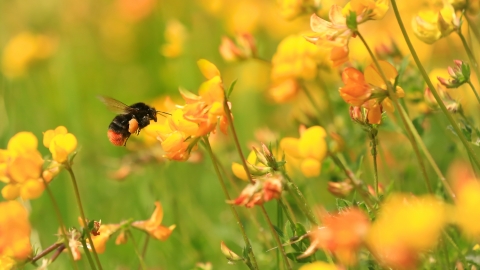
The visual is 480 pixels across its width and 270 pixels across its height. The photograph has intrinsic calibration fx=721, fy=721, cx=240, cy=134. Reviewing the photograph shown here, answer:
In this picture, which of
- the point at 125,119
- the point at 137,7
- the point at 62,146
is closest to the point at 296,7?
the point at 125,119

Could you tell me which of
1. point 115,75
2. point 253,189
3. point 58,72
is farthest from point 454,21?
point 115,75

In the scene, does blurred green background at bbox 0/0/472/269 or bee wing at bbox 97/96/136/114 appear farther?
blurred green background at bbox 0/0/472/269

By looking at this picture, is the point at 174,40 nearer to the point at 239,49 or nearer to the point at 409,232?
the point at 239,49

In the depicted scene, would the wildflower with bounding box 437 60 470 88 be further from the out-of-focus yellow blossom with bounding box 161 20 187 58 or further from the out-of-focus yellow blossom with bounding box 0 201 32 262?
the out-of-focus yellow blossom with bounding box 161 20 187 58

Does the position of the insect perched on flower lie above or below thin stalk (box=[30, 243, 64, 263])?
below

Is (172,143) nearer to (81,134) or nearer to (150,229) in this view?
(150,229)

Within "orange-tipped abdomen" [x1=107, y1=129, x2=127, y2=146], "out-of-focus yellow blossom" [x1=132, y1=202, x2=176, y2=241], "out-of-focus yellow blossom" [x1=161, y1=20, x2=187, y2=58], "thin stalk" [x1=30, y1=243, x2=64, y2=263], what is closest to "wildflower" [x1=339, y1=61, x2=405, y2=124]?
"out-of-focus yellow blossom" [x1=132, y1=202, x2=176, y2=241]

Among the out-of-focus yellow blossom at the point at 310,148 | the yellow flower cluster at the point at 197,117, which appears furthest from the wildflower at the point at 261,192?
the out-of-focus yellow blossom at the point at 310,148

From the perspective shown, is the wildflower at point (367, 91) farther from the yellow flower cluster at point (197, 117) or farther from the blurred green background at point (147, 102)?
the blurred green background at point (147, 102)
